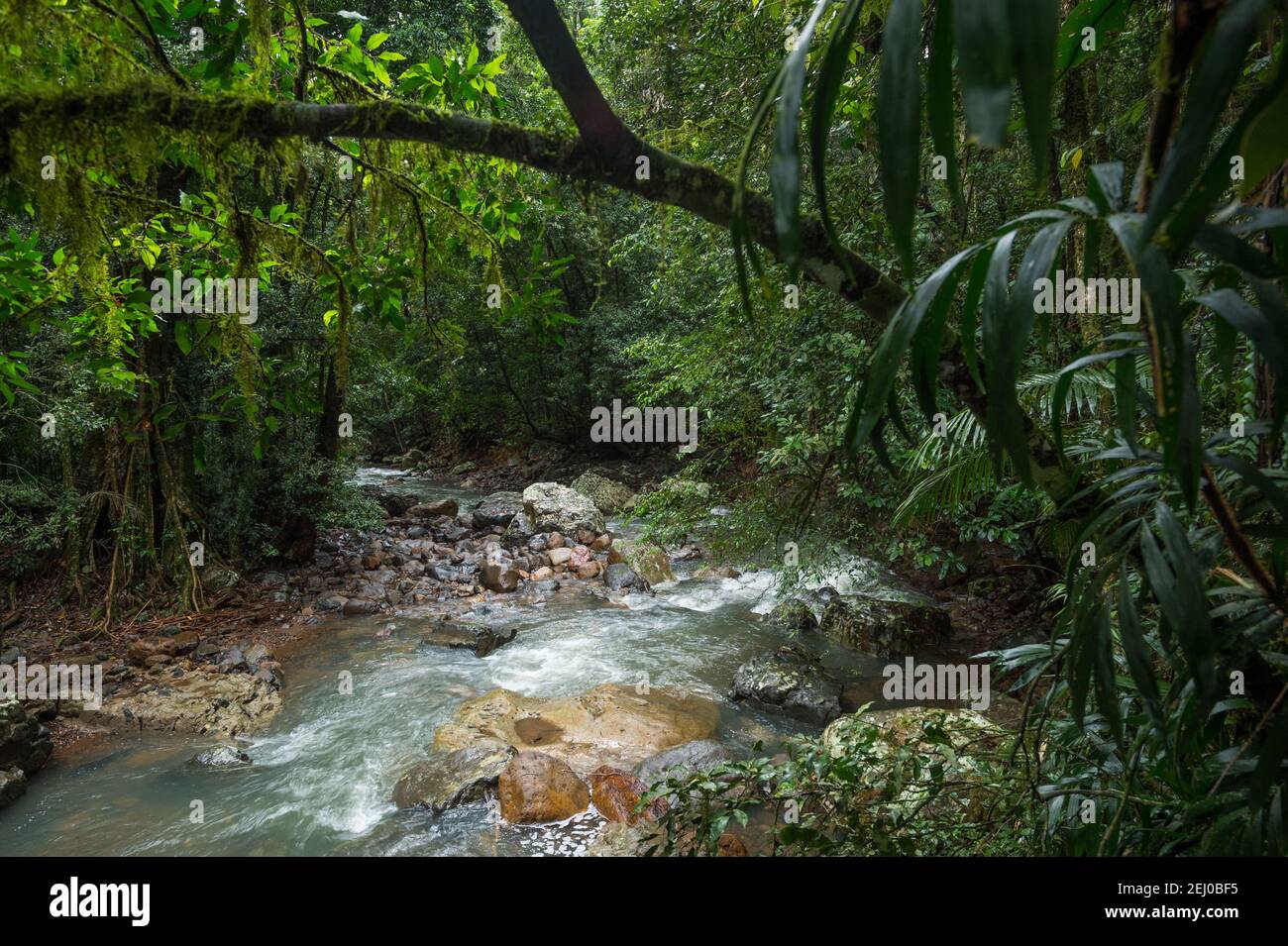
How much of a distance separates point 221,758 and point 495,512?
23.2ft

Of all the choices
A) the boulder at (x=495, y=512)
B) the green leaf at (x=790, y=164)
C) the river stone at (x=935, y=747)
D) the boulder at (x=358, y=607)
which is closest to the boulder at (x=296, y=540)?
the boulder at (x=358, y=607)

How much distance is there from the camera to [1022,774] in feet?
6.75

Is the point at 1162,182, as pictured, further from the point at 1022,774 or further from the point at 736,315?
the point at 736,315

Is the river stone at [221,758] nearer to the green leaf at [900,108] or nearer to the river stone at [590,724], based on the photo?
the river stone at [590,724]

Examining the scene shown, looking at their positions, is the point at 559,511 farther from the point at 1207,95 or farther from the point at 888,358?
the point at 1207,95

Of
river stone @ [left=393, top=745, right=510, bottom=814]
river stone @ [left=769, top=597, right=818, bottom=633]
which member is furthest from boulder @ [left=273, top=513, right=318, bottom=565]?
river stone @ [left=769, top=597, right=818, bottom=633]

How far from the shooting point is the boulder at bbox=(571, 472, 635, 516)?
12891 millimetres

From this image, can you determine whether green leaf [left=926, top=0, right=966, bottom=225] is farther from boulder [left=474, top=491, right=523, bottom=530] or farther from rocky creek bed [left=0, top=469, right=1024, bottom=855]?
boulder [left=474, top=491, right=523, bottom=530]

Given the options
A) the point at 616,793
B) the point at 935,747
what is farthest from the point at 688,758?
the point at 935,747

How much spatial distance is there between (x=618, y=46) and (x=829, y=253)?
614 cm

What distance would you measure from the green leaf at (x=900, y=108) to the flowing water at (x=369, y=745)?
12.8ft

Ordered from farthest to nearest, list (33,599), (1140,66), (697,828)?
(33,599) → (1140,66) → (697,828)

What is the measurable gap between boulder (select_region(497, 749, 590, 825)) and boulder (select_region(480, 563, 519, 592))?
4.51 m

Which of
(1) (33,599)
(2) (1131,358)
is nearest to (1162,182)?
(2) (1131,358)
